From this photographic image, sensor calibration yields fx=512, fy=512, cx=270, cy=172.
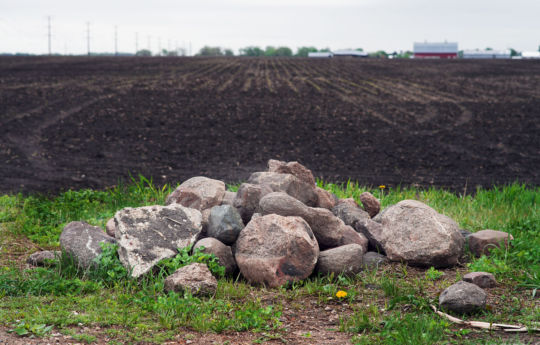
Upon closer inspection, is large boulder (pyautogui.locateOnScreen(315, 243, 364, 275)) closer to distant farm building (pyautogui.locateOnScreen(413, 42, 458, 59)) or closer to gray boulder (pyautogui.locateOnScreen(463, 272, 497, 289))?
gray boulder (pyautogui.locateOnScreen(463, 272, 497, 289))

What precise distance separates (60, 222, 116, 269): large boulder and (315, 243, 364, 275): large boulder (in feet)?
7.16

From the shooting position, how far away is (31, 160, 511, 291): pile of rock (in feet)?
15.9

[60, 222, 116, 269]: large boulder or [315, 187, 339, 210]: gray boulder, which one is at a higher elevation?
[315, 187, 339, 210]: gray boulder

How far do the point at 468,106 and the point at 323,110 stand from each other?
236 inches

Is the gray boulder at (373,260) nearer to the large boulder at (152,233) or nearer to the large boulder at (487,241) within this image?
the large boulder at (487,241)

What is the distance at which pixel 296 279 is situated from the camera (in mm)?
4855

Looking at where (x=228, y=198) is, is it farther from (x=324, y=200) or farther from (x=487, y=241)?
(x=487, y=241)

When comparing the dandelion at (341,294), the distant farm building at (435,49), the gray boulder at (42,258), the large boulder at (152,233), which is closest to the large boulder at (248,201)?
the large boulder at (152,233)

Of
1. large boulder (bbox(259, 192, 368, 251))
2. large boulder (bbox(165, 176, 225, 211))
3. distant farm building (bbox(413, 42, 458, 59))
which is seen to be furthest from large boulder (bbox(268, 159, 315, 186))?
distant farm building (bbox(413, 42, 458, 59))

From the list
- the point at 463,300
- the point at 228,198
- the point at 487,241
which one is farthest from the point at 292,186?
the point at 463,300

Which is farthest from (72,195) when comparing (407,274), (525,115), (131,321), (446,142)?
(525,115)

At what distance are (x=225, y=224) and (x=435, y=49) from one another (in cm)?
9806

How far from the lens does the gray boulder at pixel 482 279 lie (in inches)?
185

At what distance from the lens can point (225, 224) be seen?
521cm
